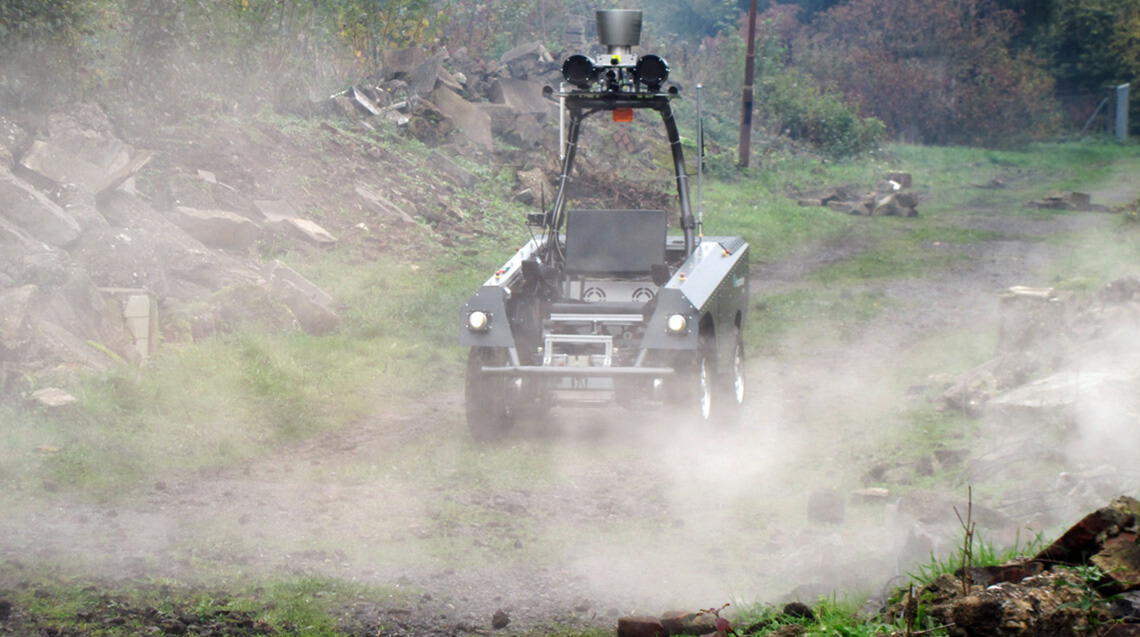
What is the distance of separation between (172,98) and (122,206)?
423 centimetres

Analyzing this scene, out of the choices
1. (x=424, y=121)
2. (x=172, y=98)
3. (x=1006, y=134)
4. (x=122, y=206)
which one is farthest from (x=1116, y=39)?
(x=122, y=206)

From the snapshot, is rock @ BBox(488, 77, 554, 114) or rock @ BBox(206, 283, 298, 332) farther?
rock @ BBox(488, 77, 554, 114)

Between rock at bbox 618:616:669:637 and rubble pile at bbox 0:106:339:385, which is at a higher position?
rubble pile at bbox 0:106:339:385

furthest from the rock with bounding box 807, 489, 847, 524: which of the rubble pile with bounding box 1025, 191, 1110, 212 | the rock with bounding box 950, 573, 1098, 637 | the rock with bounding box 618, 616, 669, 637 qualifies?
the rubble pile with bounding box 1025, 191, 1110, 212

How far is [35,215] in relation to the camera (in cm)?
947

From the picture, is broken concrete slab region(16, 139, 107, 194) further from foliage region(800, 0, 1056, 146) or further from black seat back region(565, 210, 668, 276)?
foliage region(800, 0, 1056, 146)

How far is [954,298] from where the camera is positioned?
13266 millimetres

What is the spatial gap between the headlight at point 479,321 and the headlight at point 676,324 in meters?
1.28

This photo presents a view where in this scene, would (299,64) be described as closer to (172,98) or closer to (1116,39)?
(172,98)

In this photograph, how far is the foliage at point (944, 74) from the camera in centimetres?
3250

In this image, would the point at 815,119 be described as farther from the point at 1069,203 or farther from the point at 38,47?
the point at 38,47

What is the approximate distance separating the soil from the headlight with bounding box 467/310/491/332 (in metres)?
0.88

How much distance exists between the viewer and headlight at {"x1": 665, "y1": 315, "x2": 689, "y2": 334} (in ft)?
24.9

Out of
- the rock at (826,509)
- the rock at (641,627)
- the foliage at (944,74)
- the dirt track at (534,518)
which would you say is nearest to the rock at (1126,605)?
the dirt track at (534,518)
